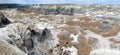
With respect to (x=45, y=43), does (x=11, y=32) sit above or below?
above

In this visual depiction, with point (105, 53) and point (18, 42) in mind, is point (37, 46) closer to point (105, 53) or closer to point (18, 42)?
point (18, 42)

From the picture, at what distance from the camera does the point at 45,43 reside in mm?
122500

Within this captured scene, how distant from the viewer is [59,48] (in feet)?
392

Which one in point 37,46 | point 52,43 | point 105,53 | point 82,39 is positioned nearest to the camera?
point 105,53

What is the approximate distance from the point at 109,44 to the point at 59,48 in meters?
23.8

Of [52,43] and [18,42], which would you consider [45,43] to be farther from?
[18,42]

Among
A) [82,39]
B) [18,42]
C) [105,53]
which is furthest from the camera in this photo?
[82,39]

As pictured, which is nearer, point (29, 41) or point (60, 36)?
point (29, 41)

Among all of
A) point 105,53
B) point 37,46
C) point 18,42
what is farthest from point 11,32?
point 105,53

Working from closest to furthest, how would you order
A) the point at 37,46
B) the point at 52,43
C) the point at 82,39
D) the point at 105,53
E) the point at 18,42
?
1. the point at 105,53
2. the point at 18,42
3. the point at 37,46
4. the point at 52,43
5. the point at 82,39

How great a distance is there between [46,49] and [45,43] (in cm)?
595

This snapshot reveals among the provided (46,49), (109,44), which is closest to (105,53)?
(46,49)

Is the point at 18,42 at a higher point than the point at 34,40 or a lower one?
higher

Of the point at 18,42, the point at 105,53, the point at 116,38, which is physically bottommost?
the point at 116,38
